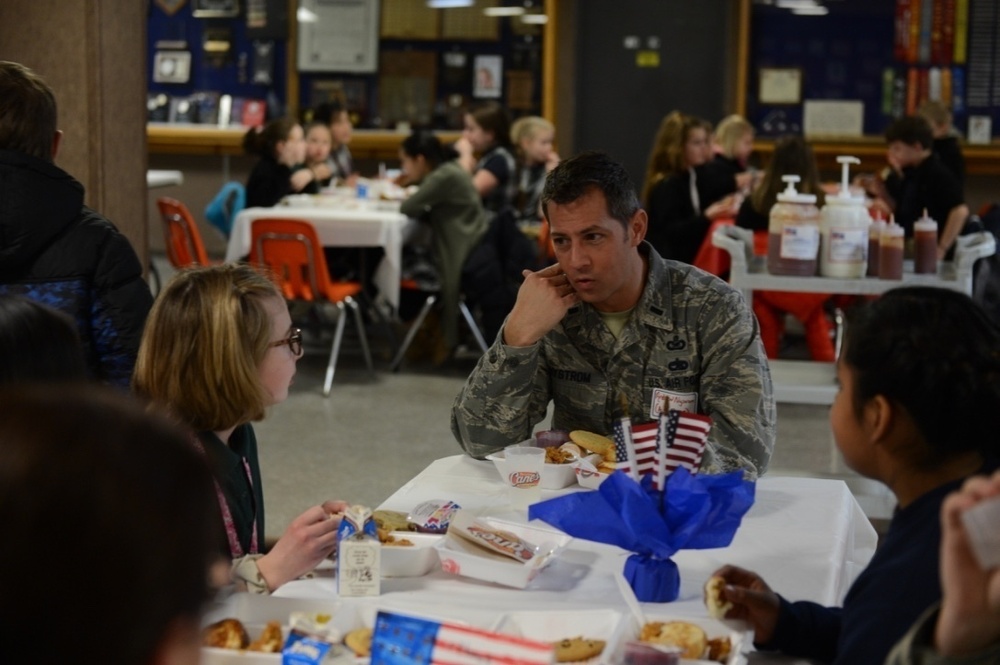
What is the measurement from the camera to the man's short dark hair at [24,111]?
3.06m

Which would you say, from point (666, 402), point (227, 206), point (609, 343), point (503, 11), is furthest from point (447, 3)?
point (666, 402)

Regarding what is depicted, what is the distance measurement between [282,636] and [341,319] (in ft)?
17.6

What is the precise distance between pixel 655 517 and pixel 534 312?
3.14ft

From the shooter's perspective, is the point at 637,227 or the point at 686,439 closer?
the point at 686,439

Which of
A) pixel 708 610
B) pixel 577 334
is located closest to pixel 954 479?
pixel 708 610

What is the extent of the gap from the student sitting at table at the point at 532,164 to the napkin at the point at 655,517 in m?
6.43

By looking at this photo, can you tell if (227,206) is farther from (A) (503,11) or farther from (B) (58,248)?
(B) (58,248)

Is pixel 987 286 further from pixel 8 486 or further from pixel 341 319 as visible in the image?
pixel 8 486

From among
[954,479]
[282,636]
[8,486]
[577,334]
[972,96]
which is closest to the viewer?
[8,486]

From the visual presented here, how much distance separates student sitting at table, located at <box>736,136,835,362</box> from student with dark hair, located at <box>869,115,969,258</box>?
668mm

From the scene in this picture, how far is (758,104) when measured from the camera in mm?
11023

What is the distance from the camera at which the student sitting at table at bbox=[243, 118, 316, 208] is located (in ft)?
26.3

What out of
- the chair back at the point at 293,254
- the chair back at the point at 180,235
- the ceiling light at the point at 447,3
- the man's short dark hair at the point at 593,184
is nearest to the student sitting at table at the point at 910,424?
the man's short dark hair at the point at 593,184

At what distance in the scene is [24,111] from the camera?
3.07m
